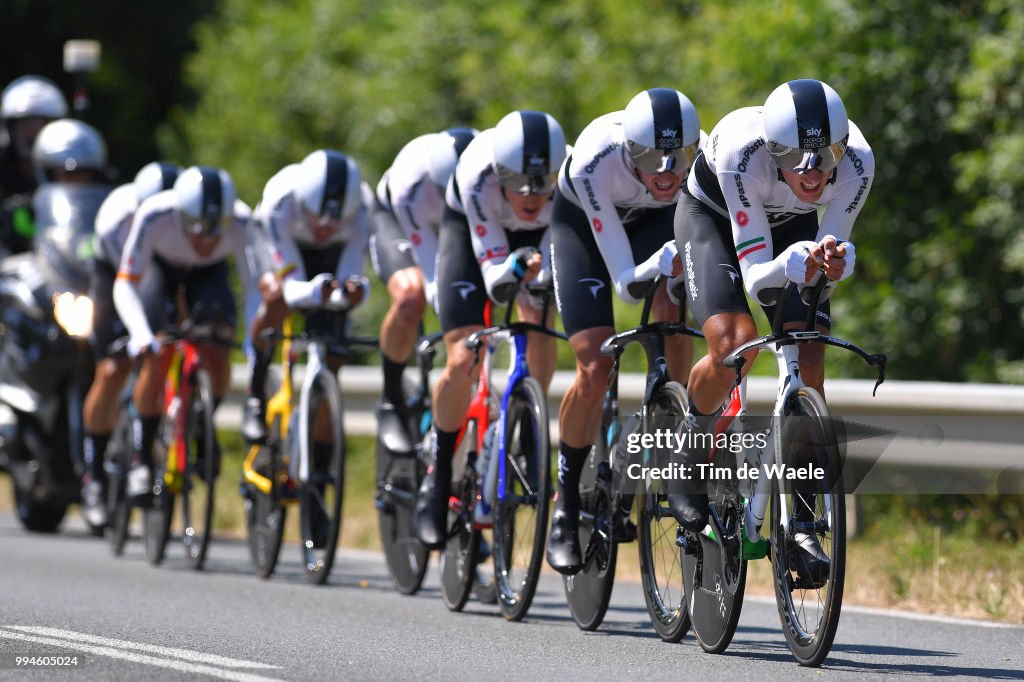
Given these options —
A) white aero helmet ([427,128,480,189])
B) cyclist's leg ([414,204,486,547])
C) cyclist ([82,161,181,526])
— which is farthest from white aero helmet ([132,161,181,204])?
cyclist's leg ([414,204,486,547])

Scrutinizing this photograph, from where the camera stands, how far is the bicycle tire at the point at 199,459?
11172mm

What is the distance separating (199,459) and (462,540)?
9.25ft

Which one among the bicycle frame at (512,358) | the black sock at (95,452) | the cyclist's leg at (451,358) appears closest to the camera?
the bicycle frame at (512,358)

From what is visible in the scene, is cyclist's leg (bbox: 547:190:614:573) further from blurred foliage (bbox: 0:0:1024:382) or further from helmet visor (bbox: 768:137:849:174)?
blurred foliage (bbox: 0:0:1024:382)

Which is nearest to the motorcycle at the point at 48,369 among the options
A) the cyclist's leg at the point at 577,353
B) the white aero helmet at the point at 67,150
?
the white aero helmet at the point at 67,150

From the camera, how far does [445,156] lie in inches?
401

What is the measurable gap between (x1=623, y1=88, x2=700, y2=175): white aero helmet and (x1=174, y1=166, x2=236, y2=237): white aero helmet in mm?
3986

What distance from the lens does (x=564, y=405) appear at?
8.46 m

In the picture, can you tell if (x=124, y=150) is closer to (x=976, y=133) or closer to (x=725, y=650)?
(x=976, y=133)

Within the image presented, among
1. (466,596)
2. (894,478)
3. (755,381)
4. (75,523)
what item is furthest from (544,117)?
(75,523)

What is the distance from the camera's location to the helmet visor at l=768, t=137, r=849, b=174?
6.95 meters

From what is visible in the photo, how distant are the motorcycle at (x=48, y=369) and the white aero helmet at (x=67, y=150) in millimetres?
442

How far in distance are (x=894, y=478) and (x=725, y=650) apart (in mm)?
5977

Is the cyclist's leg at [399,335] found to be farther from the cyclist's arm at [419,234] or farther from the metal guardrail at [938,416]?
the metal guardrail at [938,416]
